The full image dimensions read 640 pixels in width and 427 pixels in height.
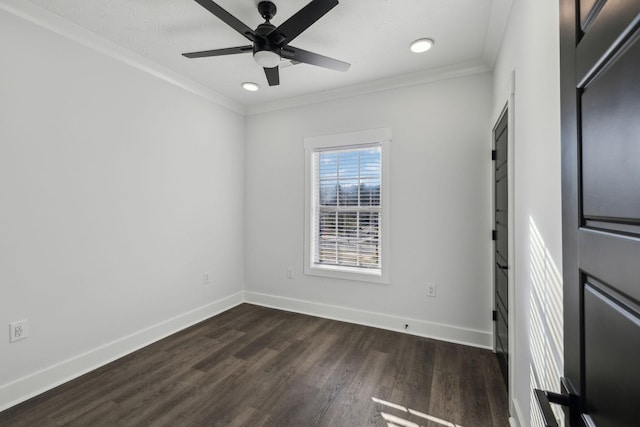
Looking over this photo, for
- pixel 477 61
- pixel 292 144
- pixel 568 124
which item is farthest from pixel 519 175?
pixel 292 144

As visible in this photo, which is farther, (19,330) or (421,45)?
(421,45)

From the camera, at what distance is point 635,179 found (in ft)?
1.44

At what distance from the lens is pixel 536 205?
1431 mm

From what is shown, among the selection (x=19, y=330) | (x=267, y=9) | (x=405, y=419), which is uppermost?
(x=267, y=9)

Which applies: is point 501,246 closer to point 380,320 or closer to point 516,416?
point 516,416

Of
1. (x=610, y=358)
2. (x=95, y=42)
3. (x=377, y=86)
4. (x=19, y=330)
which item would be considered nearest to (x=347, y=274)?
(x=377, y=86)

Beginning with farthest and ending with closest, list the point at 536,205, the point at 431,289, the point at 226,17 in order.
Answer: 1. the point at 431,289
2. the point at 226,17
3. the point at 536,205

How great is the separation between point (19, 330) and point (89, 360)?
59 centimetres

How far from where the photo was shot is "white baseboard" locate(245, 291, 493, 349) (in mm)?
2869

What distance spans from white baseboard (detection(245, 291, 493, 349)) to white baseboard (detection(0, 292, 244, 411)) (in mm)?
847

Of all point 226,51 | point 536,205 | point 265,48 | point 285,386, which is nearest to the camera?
point 536,205

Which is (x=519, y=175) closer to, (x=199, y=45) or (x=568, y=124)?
(x=568, y=124)

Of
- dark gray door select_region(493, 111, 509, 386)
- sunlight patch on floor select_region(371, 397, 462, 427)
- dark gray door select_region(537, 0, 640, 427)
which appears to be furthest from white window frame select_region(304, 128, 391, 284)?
dark gray door select_region(537, 0, 640, 427)

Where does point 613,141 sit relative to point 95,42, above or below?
below
